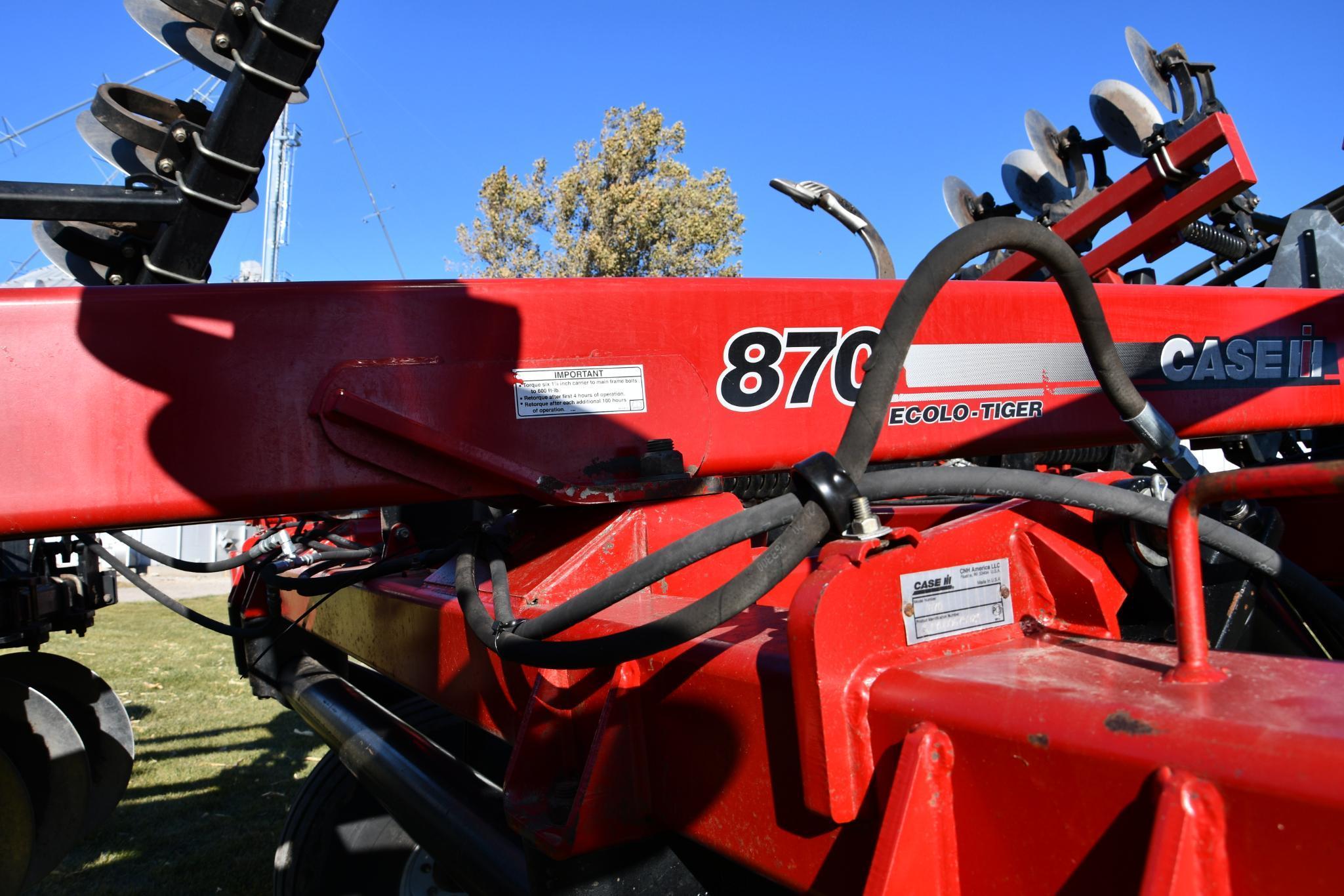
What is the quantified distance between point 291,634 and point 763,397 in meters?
2.45

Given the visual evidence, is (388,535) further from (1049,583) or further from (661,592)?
(1049,583)

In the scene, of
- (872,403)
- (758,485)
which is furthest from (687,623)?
(758,485)

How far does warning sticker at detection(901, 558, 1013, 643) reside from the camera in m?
1.24

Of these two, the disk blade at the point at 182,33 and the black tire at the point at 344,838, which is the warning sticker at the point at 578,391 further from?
the black tire at the point at 344,838

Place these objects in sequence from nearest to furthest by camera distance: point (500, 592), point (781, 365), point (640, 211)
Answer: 1. point (500, 592)
2. point (781, 365)
3. point (640, 211)

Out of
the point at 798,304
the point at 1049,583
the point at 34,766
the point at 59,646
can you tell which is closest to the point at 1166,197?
the point at 798,304

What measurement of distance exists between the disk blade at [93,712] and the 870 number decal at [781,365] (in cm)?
226

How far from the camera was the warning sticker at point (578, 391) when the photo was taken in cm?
184

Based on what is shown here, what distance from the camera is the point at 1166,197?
354 centimetres

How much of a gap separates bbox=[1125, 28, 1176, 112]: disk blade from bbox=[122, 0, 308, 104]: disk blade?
302cm

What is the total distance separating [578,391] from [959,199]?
3.58m

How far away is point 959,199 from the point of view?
4898 millimetres

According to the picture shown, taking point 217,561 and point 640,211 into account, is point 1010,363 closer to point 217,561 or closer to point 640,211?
point 217,561

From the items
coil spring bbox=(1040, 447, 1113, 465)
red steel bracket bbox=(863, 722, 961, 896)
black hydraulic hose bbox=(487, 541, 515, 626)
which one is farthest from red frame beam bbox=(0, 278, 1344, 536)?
coil spring bbox=(1040, 447, 1113, 465)
